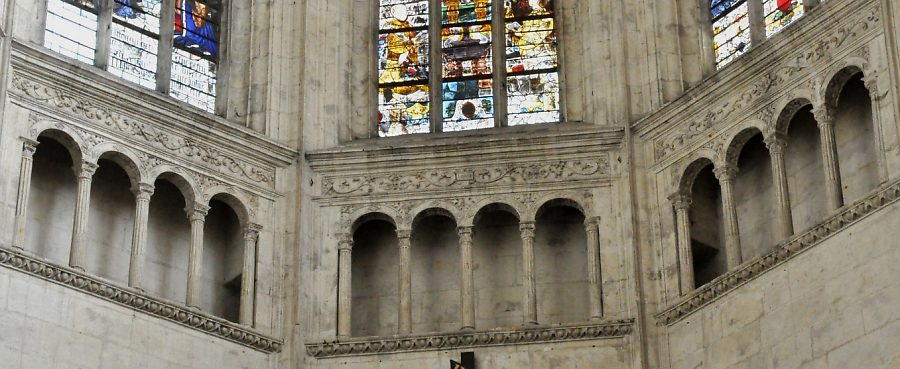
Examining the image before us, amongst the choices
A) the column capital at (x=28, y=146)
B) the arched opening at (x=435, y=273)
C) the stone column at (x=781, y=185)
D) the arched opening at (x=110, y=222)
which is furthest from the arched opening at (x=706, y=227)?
the column capital at (x=28, y=146)

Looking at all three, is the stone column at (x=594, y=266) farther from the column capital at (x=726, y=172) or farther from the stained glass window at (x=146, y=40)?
the stained glass window at (x=146, y=40)

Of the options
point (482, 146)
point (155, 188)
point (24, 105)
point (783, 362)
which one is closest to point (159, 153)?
point (155, 188)

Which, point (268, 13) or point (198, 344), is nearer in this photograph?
point (198, 344)

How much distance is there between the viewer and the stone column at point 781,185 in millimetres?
19375

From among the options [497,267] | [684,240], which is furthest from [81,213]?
[684,240]

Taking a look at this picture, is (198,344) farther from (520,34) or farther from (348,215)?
(520,34)

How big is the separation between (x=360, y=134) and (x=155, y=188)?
9.06ft

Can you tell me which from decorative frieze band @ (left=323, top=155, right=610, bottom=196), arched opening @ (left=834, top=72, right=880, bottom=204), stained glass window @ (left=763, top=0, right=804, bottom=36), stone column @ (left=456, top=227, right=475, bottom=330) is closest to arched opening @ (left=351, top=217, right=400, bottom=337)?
decorative frieze band @ (left=323, top=155, right=610, bottom=196)

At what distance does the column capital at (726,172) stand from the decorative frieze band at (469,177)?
5.43 ft

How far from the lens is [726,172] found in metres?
20.3

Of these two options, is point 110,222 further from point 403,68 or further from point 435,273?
point 403,68

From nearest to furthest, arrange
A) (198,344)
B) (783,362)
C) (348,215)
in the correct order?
(783,362), (198,344), (348,215)

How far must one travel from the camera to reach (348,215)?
2191cm

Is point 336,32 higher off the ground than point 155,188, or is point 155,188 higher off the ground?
point 336,32
